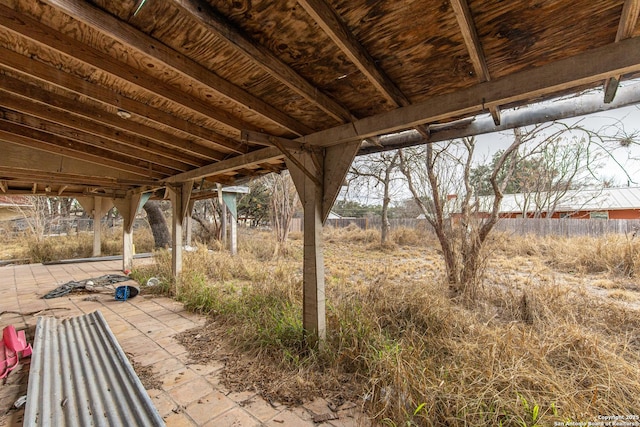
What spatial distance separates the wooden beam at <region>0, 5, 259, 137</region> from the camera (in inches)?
48.9

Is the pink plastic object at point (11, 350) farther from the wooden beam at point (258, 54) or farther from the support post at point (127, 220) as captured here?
the support post at point (127, 220)

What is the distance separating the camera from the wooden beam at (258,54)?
113 cm

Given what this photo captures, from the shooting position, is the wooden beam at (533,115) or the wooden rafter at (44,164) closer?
the wooden beam at (533,115)

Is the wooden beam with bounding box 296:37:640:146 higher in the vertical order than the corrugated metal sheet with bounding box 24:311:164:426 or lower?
higher

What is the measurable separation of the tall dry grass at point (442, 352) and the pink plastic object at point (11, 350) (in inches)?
63.6

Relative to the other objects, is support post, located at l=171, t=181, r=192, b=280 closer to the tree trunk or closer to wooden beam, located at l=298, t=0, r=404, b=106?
wooden beam, located at l=298, t=0, r=404, b=106

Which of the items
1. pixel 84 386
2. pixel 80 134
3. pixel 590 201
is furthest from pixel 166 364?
pixel 590 201

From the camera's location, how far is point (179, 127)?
2.42 m

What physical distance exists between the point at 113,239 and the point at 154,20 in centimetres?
1196

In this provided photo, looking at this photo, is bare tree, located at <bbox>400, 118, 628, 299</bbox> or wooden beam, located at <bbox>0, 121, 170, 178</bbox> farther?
bare tree, located at <bbox>400, 118, 628, 299</bbox>

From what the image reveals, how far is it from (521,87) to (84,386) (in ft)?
10.9

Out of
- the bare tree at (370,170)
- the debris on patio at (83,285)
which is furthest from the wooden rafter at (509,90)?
the debris on patio at (83,285)

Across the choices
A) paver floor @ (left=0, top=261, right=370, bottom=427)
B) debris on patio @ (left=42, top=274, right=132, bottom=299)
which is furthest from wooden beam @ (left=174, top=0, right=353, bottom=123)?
debris on patio @ (left=42, top=274, right=132, bottom=299)

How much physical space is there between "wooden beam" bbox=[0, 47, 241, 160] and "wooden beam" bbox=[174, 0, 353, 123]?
132cm
